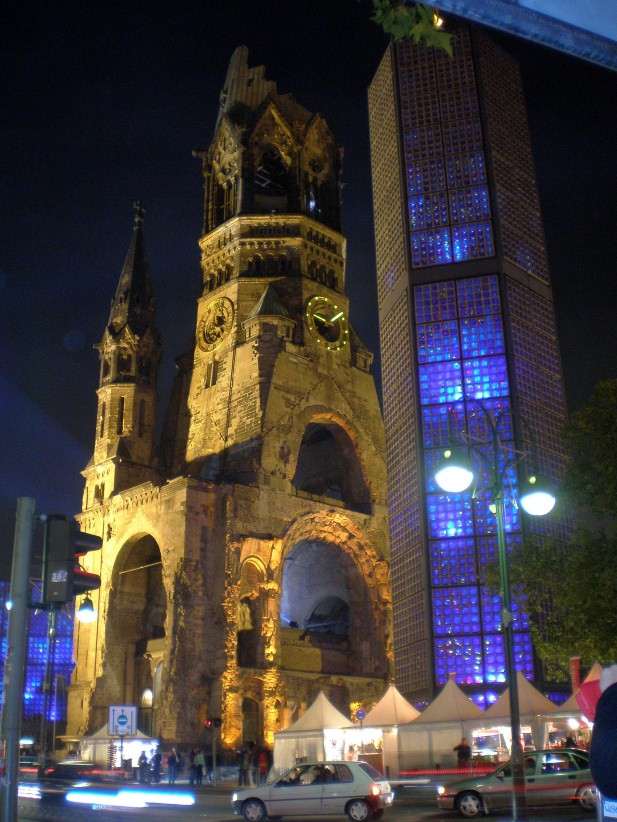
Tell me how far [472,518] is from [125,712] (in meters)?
13.1

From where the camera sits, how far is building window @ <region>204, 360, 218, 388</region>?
47.6 metres

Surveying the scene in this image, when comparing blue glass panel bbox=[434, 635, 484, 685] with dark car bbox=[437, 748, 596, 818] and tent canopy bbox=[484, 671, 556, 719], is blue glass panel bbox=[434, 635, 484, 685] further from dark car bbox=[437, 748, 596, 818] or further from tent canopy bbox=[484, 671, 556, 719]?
dark car bbox=[437, 748, 596, 818]

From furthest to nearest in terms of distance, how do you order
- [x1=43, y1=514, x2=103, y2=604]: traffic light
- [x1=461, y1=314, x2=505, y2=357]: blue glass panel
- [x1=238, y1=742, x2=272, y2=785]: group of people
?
[x1=461, y1=314, x2=505, y2=357]: blue glass panel < [x1=238, y1=742, x2=272, y2=785]: group of people < [x1=43, y1=514, x2=103, y2=604]: traffic light

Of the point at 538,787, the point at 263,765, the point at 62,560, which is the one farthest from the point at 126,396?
the point at 62,560

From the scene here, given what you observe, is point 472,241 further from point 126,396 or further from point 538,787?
point 126,396

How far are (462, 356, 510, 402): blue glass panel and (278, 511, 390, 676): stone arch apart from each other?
50.9ft

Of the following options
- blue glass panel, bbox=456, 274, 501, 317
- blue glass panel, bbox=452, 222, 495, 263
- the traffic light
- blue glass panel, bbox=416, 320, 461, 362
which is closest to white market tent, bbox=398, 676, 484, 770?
blue glass panel, bbox=416, 320, 461, 362

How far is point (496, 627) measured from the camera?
28.7 metres

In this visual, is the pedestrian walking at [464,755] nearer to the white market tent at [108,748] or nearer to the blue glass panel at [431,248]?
the white market tent at [108,748]

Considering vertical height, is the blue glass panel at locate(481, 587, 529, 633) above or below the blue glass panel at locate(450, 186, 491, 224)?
below

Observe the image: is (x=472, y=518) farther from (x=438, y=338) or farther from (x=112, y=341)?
(x=112, y=341)

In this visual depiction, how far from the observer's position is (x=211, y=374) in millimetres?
47812

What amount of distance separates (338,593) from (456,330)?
21981mm

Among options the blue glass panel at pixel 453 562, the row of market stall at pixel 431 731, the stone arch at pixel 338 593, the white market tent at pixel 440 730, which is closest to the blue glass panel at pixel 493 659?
the blue glass panel at pixel 453 562
